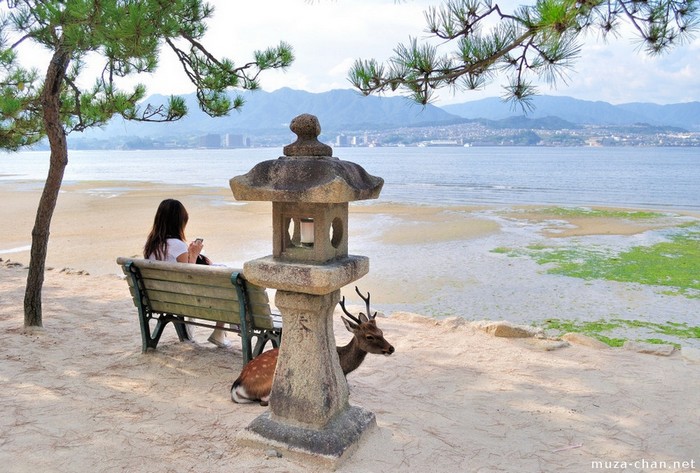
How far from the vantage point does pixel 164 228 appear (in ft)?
15.9

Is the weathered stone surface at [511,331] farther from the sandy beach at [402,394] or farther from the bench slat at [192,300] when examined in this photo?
the bench slat at [192,300]

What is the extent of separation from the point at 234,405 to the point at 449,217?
1713 centimetres

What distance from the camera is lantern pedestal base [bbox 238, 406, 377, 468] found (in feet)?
10.3

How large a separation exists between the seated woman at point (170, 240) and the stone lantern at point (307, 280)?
1699 millimetres

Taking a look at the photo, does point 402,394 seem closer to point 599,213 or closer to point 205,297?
point 205,297

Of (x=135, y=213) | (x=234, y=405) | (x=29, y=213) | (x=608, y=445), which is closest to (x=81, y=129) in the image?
(x=234, y=405)

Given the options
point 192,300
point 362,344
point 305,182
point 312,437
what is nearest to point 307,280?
point 305,182

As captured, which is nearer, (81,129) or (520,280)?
(81,129)

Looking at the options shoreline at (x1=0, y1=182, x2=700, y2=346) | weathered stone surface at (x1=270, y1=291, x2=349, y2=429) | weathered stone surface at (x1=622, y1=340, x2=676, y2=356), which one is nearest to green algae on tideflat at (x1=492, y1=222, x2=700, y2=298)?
shoreline at (x1=0, y1=182, x2=700, y2=346)

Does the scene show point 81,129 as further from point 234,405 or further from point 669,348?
point 669,348

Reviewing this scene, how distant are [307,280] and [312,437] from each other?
0.92 m

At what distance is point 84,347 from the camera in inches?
204

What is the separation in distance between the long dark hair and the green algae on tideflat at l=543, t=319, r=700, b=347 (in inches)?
194

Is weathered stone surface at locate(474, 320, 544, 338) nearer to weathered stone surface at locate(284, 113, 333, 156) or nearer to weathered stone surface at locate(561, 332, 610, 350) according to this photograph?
weathered stone surface at locate(561, 332, 610, 350)
